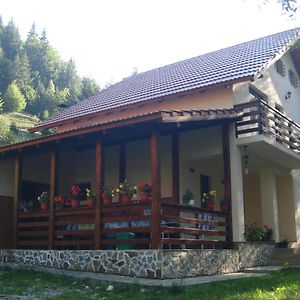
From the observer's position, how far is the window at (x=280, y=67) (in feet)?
62.5

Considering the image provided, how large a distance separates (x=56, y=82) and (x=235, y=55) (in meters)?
114

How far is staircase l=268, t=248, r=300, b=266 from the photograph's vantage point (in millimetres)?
14054

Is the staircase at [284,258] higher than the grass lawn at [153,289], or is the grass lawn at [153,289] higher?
the staircase at [284,258]

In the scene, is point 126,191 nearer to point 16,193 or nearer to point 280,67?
point 16,193

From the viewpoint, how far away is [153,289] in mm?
8883

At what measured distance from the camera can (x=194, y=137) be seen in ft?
48.5

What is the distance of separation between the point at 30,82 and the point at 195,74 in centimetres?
9837

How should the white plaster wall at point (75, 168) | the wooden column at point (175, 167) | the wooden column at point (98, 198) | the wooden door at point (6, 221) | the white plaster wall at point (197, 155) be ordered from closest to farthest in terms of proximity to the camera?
1. the wooden column at point (98, 198)
2. the white plaster wall at point (197, 155)
3. the wooden column at point (175, 167)
4. the wooden door at point (6, 221)
5. the white plaster wall at point (75, 168)

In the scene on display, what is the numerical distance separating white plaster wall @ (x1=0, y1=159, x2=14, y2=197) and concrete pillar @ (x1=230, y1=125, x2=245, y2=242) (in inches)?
281

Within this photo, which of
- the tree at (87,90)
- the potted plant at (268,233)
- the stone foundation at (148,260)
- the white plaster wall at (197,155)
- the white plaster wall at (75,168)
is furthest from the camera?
the tree at (87,90)

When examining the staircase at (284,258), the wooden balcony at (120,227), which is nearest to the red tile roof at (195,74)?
the wooden balcony at (120,227)

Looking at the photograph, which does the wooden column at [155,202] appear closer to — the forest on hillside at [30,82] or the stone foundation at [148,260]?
the stone foundation at [148,260]

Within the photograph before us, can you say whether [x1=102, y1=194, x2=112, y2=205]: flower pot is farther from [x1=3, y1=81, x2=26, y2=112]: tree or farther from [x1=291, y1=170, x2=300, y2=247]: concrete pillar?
[x1=3, y1=81, x2=26, y2=112]: tree

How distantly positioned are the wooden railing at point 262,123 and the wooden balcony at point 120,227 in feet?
8.84
